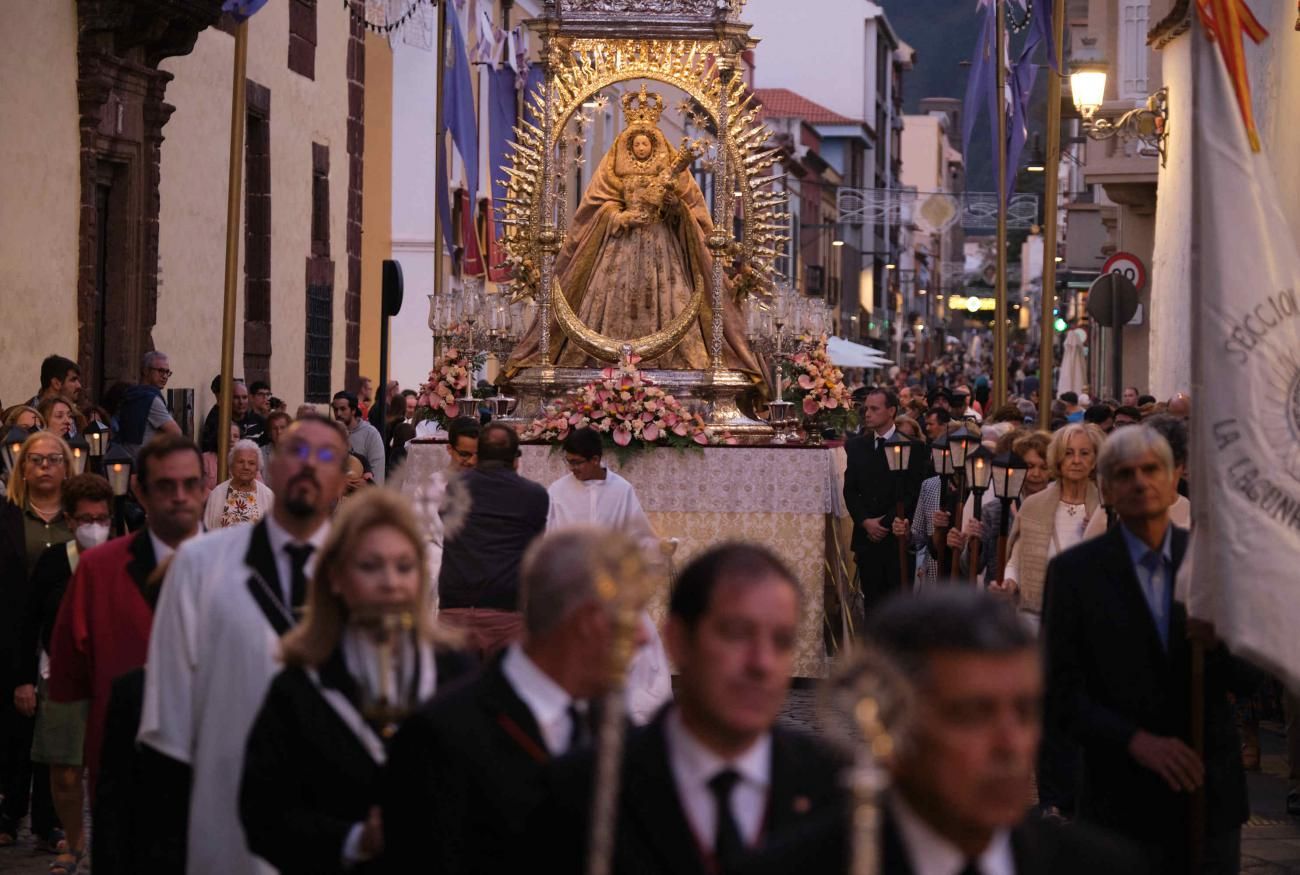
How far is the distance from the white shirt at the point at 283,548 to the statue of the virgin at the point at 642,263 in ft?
37.7

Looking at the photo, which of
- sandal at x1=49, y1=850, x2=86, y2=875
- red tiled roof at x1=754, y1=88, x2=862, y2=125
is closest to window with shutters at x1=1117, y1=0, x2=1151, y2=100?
sandal at x1=49, y1=850, x2=86, y2=875

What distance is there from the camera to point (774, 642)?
383 centimetres

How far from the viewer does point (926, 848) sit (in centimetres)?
326

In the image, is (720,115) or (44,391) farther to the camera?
(720,115)

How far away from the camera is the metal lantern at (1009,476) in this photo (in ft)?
38.0

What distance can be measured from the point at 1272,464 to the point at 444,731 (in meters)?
2.96

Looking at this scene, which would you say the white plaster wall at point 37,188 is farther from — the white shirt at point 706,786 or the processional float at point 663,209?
the white shirt at point 706,786

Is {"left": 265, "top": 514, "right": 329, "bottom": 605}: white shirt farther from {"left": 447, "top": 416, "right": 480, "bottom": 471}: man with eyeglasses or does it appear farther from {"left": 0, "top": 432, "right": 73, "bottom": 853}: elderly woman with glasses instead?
{"left": 447, "top": 416, "right": 480, "bottom": 471}: man with eyeglasses

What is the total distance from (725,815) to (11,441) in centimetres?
882

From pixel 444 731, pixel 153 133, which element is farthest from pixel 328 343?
pixel 444 731

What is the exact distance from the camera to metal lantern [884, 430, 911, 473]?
50.8ft

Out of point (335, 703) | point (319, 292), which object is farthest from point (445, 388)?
point (335, 703)

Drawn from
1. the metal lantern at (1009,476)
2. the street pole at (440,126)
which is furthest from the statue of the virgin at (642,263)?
the street pole at (440,126)

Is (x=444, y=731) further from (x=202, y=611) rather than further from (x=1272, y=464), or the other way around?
(x=1272, y=464)
